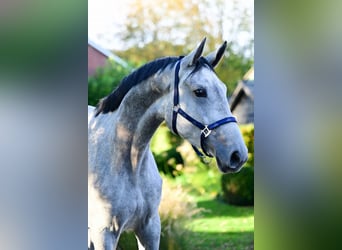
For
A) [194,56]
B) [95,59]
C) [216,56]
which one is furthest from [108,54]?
[216,56]

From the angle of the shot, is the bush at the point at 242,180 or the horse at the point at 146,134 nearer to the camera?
the horse at the point at 146,134

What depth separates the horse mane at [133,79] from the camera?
387 cm

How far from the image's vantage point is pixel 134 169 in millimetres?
3945

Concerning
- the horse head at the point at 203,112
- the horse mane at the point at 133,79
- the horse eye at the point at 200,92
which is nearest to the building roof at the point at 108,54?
the horse mane at the point at 133,79

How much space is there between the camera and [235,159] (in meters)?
3.86

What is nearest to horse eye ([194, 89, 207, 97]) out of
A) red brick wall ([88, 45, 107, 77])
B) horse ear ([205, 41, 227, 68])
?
horse ear ([205, 41, 227, 68])

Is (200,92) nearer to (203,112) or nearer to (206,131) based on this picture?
(203,112)

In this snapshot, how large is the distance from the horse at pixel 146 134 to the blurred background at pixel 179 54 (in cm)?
8

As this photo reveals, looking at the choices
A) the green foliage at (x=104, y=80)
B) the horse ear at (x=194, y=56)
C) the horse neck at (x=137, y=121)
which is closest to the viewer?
the horse ear at (x=194, y=56)

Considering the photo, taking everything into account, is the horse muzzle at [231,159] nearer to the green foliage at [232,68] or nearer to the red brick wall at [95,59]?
the green foliage at [232,68]
